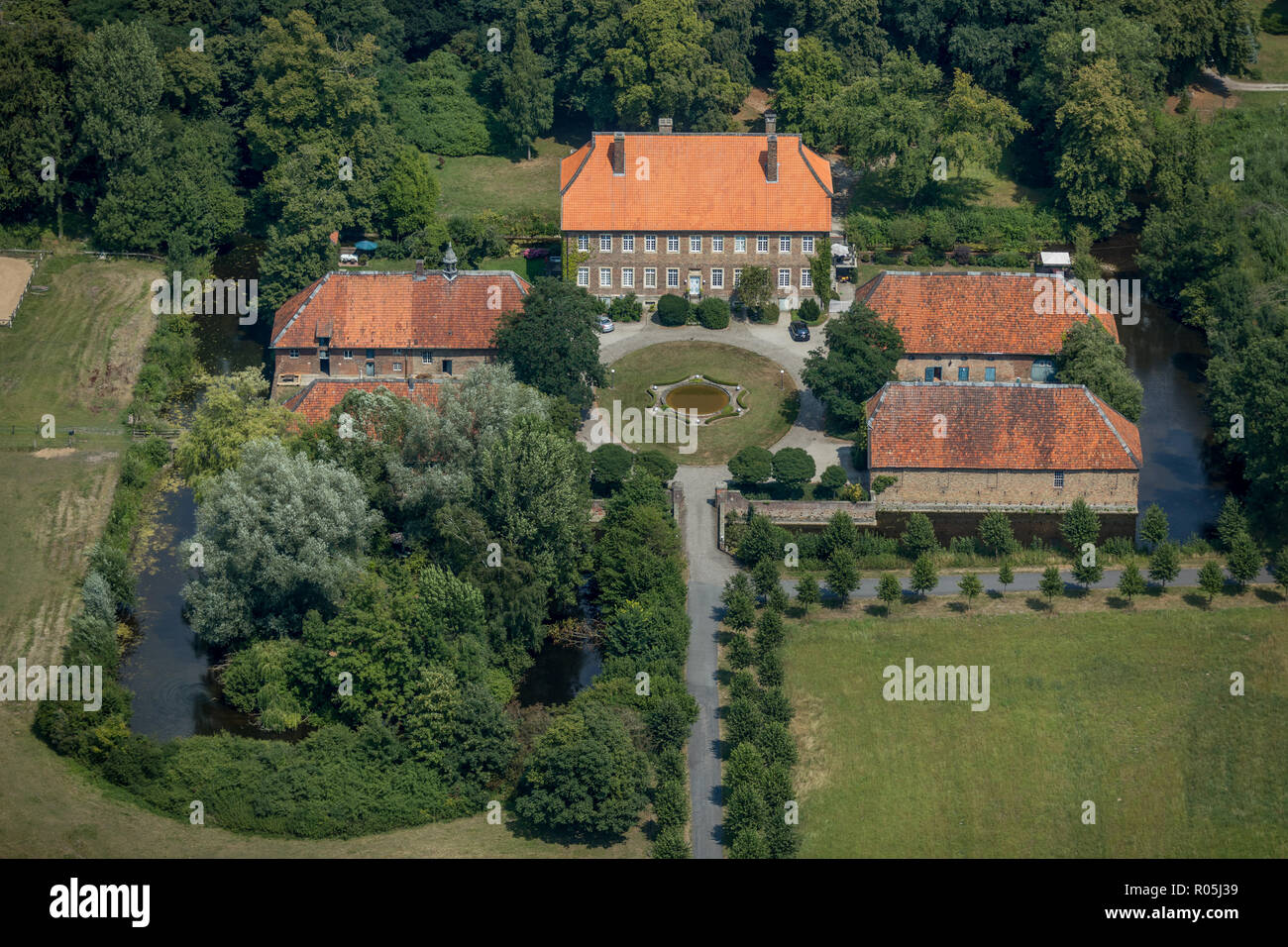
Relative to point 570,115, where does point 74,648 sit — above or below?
below

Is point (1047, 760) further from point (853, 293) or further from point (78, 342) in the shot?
point (78, 342)

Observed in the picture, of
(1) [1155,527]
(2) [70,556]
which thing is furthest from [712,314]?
(2) [70,556]

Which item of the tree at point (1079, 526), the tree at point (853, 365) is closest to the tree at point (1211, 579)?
the tree at point (1079, 526)

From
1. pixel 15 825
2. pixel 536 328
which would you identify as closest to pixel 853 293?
pixel 536 328

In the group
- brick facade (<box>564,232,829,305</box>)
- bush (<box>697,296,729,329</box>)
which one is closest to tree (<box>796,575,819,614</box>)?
bush (<box>697,296,729,329</box>)

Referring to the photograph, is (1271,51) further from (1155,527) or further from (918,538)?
(918,538)

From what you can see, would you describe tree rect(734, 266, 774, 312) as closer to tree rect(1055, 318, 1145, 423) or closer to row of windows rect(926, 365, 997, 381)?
row of windows rect(926, 365, 997, 381)
